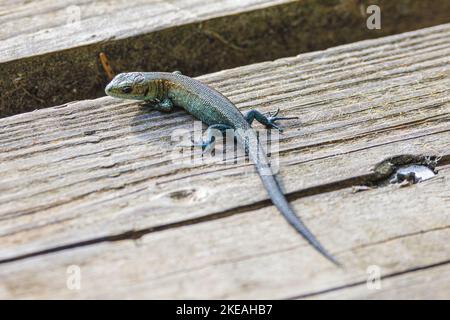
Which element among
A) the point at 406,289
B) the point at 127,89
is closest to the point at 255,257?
the point at 406,289

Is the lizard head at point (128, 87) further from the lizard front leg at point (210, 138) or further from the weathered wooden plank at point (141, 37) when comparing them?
the lizard front leg at point (210, 138)

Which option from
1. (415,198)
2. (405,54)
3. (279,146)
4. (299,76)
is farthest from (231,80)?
(415,198)

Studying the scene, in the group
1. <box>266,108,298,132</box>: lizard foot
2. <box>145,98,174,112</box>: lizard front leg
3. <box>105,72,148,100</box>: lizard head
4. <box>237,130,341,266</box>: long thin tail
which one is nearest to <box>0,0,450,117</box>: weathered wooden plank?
<box>105,72,148,100</box>: lizard head

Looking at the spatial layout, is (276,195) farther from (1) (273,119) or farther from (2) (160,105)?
(2) (160,105)

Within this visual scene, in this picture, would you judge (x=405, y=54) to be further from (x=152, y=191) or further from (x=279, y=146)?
(x=152, y=191)

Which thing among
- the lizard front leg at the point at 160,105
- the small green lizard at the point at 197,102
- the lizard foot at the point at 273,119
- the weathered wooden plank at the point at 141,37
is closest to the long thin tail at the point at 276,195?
the small green lizard at the point at 197,102

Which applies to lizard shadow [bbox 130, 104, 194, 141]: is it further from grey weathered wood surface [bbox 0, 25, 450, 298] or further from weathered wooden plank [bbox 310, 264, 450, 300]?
weathered wooden plank [bbox 310, 264, 450, 300]
